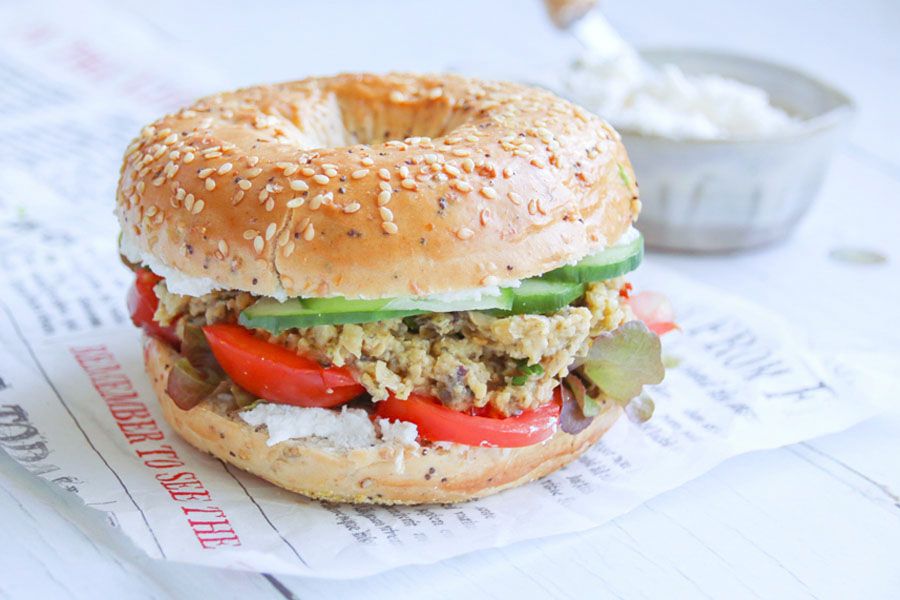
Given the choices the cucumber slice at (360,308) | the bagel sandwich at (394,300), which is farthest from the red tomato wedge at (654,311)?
the cucumber slice at (360,308)

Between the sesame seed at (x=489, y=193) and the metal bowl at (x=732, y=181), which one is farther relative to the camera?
the metal bowl at (x=732, y=181)

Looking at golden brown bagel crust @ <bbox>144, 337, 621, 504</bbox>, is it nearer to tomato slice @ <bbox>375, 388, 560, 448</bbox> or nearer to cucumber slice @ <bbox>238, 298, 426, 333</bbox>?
tomato slice @ <bbox>375, 388, 560, 448</bbox>

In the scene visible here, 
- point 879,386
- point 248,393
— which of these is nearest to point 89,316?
point 248,393

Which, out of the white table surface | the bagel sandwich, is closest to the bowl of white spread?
the white table surface

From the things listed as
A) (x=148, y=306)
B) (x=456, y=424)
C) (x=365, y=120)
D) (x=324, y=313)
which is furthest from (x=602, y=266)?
(x=148, y=306)

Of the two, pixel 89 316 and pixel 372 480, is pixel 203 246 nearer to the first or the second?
pixel 372 480

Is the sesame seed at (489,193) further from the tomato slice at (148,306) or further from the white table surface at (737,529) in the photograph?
the tomato slice at (148,306)
